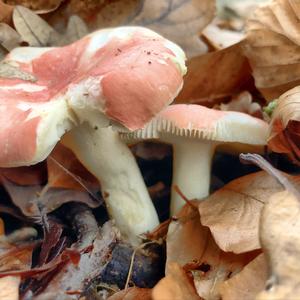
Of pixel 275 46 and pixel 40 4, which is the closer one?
pixel 275 46

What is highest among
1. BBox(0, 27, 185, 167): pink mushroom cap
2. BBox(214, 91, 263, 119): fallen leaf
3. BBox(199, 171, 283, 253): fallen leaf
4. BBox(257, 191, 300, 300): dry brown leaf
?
BBox(0, 27, 185, 167): pink mushroom cap

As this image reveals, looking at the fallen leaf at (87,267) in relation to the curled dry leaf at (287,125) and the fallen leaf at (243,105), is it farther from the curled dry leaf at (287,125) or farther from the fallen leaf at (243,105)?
the fallen leaf at (243,105)

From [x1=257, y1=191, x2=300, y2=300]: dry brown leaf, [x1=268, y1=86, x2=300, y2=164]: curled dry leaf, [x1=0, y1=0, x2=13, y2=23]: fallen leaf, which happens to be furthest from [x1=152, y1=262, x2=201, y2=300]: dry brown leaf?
[x1=0, y1=0, x2=13, y2=23]: fallen leaf

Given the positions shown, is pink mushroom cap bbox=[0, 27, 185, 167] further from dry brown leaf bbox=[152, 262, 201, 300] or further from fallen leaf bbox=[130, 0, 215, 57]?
fallen leaf bbox=[130, 0, 215, 57]

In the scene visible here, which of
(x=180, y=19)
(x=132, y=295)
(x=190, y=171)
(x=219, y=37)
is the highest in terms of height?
(x=180, y=19)

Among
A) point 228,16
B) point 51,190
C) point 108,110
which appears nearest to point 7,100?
point 108,110

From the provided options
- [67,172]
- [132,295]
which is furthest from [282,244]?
[67,172]

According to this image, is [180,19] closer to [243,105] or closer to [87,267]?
[243,105]

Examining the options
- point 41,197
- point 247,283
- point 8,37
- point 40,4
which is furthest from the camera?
point 40,4
